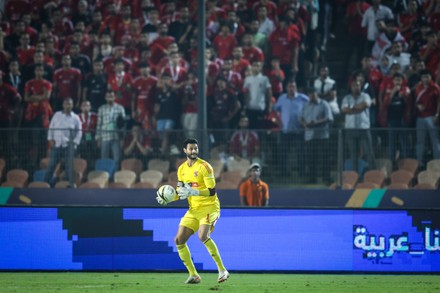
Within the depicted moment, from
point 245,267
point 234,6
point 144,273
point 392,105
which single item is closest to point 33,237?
point 144,273

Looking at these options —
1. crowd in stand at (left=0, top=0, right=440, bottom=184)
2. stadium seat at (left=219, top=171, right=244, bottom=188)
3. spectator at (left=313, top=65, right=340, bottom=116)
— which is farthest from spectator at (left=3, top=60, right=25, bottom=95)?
spectator at (left=313, top=65, right=340, bottom=116)

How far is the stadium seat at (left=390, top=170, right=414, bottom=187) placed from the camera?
60.1 ft

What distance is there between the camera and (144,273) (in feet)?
48.6

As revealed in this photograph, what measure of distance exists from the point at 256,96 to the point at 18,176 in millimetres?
4947

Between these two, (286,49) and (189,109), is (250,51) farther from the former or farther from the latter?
(189,109)

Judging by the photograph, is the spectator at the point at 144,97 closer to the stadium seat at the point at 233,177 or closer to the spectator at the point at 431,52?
the stadium seat at the point at 233,177

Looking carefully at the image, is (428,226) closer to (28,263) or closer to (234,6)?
(28,263)

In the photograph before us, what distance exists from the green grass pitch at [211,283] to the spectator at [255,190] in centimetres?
364

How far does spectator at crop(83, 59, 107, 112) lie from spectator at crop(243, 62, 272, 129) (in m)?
3.10

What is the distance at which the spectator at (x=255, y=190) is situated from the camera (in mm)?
18156

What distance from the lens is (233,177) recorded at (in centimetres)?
1914

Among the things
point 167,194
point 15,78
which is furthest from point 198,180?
point 15,78

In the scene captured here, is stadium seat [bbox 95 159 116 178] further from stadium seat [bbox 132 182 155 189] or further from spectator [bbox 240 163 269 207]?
spectator [bbox 240 163 269 207]

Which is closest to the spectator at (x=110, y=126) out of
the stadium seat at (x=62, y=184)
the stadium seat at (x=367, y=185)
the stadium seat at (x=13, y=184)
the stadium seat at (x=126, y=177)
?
the stadium seat at (x=126, y=177)
